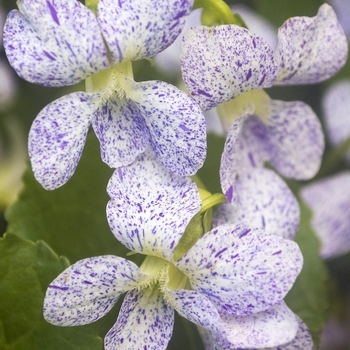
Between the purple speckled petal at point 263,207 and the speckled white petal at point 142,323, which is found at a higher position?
the purple speckled petal at point 263,207

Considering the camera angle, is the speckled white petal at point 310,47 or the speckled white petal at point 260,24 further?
the speckled white petal at point 260,24

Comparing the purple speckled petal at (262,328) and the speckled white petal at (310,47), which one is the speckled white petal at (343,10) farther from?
the purple speckled petal at (262,328)

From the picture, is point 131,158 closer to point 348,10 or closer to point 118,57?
point 118,57

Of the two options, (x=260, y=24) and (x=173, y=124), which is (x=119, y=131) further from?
(x=260, y=24)

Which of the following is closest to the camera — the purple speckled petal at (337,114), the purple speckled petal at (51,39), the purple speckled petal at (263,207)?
the purple speckled petal at (51,39)

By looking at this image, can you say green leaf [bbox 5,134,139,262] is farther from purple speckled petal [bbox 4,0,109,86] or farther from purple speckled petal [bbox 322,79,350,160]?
purple speckled petal [bbox 322,79,350,160]

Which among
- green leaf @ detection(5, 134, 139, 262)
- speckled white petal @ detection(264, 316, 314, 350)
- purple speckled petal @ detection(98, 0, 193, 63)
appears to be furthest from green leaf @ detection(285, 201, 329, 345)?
purple speckled petal @ detection(98, 0, 193, 63)

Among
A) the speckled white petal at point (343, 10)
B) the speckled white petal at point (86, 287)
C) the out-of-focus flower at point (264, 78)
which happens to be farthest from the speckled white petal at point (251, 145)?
the speckled white petal at point (343, 10)

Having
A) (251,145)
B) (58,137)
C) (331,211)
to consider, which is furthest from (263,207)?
(331,211)
